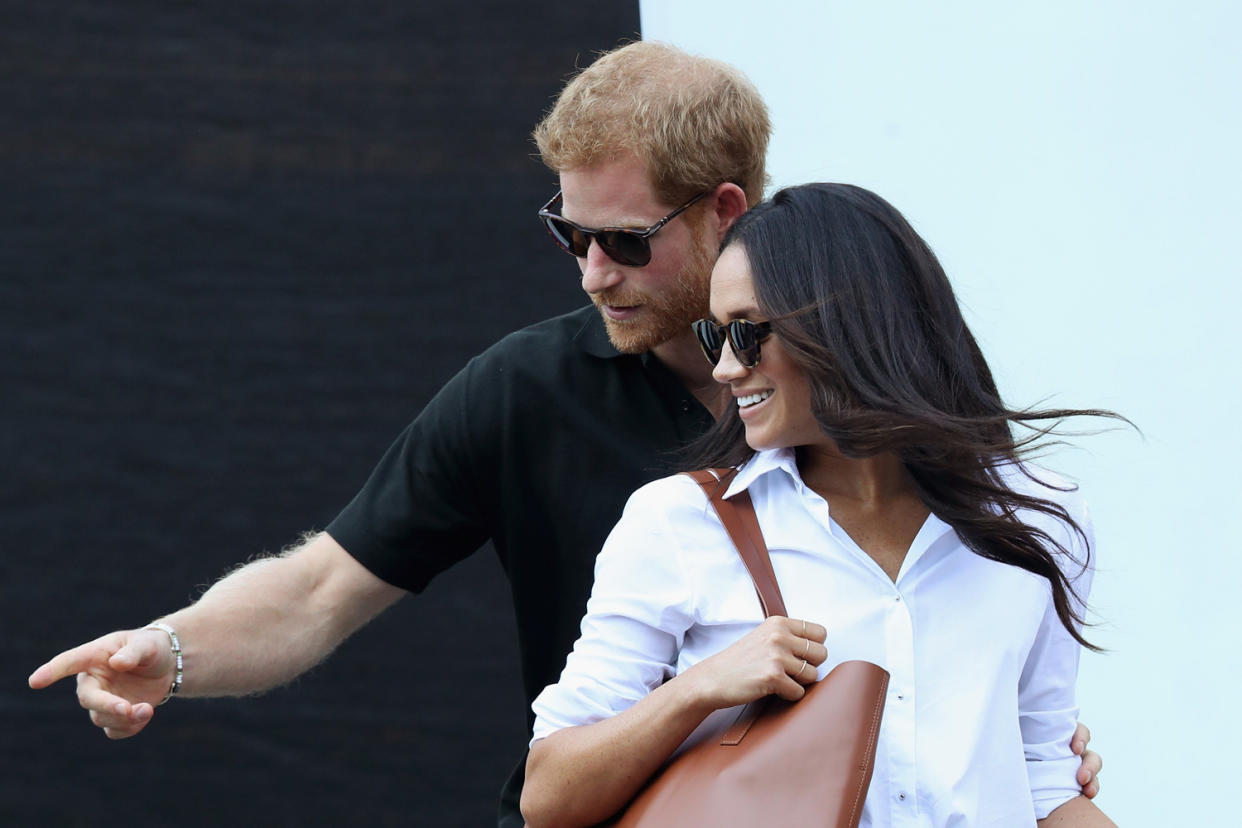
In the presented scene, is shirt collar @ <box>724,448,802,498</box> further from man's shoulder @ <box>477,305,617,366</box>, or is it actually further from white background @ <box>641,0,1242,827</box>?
white background @ <box>641,0,1242,827</box>

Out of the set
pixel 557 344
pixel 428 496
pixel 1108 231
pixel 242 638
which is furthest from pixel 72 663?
pixel 1108 231

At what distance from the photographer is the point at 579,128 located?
73.1 inches

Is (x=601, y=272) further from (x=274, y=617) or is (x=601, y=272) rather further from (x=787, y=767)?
(x=787, y=767)

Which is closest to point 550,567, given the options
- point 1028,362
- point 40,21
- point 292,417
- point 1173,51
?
point 292,417

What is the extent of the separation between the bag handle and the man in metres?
0.45

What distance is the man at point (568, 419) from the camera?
6.05 ft

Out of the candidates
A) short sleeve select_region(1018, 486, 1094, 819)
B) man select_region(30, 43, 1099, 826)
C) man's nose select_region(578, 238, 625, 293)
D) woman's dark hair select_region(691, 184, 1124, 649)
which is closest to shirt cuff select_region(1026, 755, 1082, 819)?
short sleeve select_region(1018, 486, 1094, 819)

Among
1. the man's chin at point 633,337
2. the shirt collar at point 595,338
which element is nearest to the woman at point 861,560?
the man's chin at point 633,337

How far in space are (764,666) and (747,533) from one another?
0.63 ft

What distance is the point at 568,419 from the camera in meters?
1.89

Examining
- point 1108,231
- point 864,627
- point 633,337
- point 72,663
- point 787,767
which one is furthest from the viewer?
point 1108,231

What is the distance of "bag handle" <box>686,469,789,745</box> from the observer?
121cm

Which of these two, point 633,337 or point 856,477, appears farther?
point 633,337

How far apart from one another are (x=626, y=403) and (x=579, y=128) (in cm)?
40
